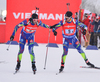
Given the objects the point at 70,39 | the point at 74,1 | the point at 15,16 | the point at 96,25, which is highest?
the point at 74,1

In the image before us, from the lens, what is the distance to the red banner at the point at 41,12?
10914 millimetres

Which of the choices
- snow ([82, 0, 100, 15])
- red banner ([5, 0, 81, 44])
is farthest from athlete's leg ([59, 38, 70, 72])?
snow ([82, 0, 100, 15])

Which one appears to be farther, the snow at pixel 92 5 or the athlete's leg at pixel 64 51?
the snow at pixel 92 5

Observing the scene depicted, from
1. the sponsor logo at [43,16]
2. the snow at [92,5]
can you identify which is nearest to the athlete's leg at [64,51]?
the sponsor logo at [43,16]

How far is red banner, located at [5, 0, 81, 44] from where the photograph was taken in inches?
430

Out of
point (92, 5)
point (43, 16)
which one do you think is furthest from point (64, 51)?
point (92, 5)

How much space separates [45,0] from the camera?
11086 mm

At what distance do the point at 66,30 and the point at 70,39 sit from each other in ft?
0.81

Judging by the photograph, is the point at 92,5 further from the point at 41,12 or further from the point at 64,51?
the point at 64,51

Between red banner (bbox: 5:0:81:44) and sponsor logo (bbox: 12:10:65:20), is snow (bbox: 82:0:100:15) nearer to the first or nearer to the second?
red banner (bbox: 5:0:81:44)

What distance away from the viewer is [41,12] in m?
10.9

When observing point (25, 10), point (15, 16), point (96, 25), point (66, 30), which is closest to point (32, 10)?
point (25, 10)

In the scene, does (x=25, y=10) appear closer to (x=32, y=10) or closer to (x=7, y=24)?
(x=32, y=10)

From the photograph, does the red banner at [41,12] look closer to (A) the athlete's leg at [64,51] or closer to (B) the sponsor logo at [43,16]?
(B) the sponsor logo at [43,16]
